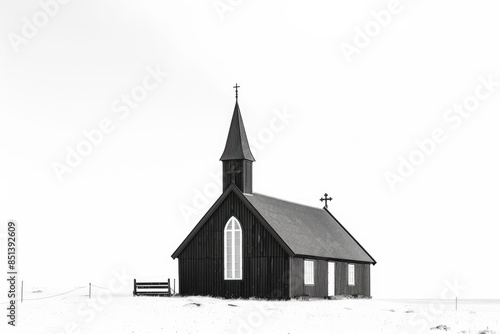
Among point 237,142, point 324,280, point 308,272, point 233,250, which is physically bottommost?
point 324,280

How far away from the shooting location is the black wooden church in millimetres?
47156

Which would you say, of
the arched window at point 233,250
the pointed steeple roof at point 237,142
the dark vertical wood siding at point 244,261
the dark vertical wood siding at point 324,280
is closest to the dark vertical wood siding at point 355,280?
the dark vertical wood siding at point 324,280

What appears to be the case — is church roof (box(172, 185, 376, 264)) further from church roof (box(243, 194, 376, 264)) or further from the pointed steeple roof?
the pointed steeple roof

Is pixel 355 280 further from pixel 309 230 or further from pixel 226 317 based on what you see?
pixel 226 317

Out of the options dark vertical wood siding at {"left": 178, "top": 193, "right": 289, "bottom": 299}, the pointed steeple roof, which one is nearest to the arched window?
dark vertical wood siding at {"left": 178, "top": 193, "right": 289, "bottom": 299}

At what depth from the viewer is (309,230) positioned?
179 feet

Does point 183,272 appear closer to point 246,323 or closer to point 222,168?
point 222,168

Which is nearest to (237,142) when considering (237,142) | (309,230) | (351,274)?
(237,142)

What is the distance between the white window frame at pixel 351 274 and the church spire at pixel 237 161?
40.1 feet

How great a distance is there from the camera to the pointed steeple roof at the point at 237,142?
49.4 m

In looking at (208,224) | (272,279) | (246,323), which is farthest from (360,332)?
(208,224)

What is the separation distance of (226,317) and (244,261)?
32.2ft

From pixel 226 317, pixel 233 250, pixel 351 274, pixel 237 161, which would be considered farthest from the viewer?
pixel 351 274

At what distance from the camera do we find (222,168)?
50156 millimetres
